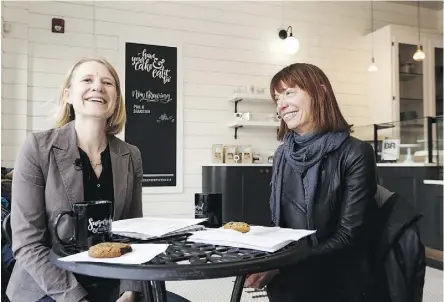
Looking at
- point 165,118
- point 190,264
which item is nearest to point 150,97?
point 165,118

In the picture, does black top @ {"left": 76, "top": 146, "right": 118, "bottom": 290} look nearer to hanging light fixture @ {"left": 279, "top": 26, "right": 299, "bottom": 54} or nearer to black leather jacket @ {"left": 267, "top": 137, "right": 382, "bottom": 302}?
black leather jacket @ {"left": 267, "top": 137, "right": 382, "bottom": 302}

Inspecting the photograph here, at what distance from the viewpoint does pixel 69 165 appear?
4.13 feet

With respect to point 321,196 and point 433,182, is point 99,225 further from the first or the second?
point 433,182

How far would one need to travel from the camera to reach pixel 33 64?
4.12 m

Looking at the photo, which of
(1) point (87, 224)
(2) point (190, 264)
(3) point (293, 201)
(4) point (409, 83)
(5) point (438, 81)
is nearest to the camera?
(2) point (190, 264)

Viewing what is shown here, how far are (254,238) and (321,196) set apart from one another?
464mm

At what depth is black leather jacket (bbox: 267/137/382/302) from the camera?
1.22 m

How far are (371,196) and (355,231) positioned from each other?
0.12 m

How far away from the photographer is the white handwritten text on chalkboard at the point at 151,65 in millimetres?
4516

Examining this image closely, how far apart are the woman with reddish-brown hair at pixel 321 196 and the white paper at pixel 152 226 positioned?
13.5 inches

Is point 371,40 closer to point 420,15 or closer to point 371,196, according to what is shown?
point 420,15

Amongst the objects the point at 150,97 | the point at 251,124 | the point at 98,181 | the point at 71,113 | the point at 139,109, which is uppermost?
the point at 150,97

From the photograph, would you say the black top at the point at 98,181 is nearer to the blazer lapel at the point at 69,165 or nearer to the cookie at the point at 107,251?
the blazer lapel at the point at 69,165

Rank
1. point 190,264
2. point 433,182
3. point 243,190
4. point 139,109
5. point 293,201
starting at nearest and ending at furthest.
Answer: point 190,264 < point 293,201 < point 433,182 < point 243,190 < point 139,109
